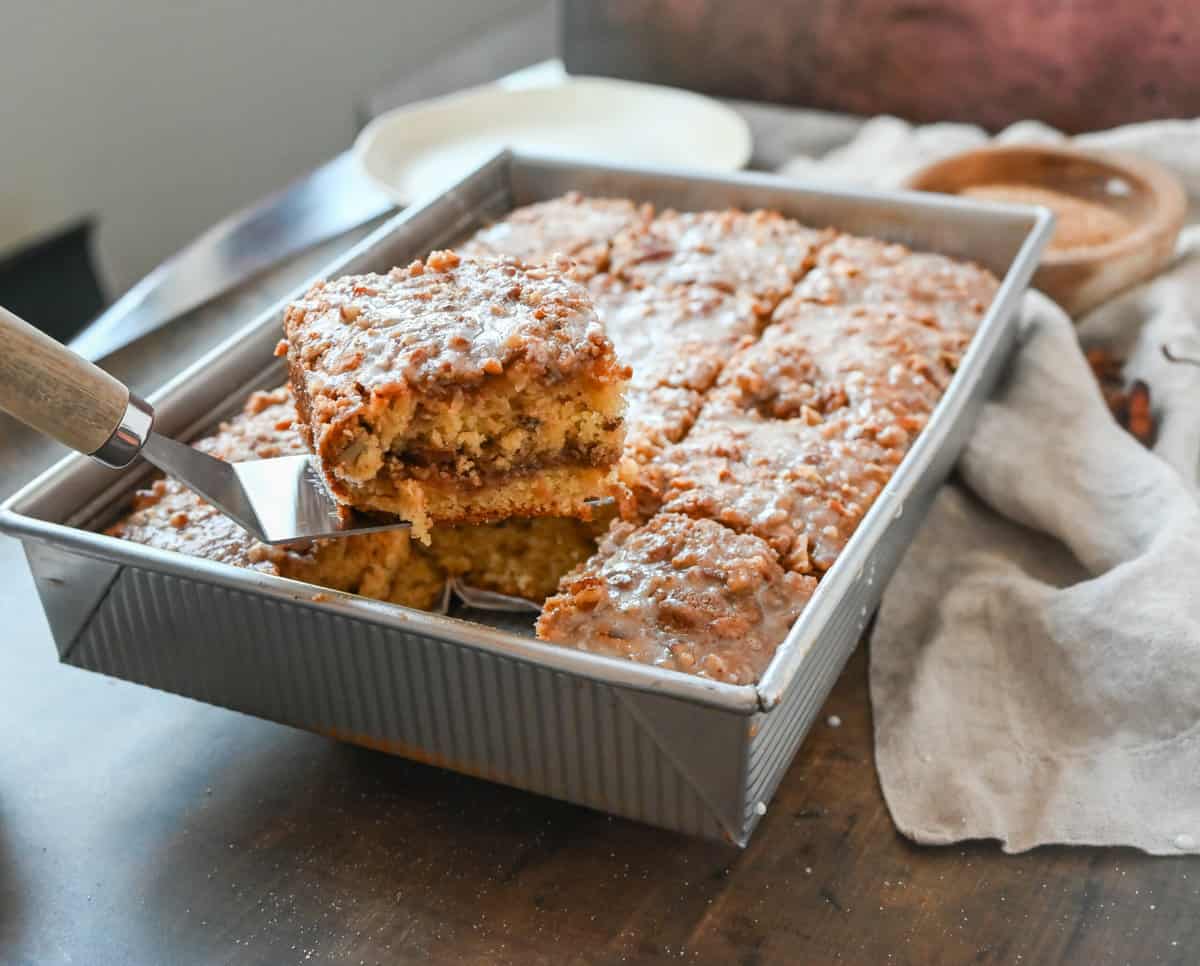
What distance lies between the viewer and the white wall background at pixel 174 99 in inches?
140

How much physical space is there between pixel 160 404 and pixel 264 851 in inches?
Result: 24.3

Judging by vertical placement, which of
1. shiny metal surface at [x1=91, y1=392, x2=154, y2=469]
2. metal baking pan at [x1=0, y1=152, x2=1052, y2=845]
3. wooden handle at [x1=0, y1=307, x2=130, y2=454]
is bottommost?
metal baking pan at [x1=0, y1=152, x2=1052, y2=845]

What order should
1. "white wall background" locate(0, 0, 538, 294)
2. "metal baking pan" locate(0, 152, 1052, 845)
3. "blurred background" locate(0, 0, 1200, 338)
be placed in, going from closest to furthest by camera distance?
1. "metal baking pan" locate(0, 152, 1052, 845)
2. "blurred background" locate(0, 0, 1200, 338)
3. "white wall background" locate(0, 0, 538, 294)

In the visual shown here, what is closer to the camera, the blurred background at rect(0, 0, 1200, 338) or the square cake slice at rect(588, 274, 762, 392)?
the square cake slice at rect(588, 274, 762, 392)

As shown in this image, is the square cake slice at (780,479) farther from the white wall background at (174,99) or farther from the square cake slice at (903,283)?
the white wall background at (174,99)

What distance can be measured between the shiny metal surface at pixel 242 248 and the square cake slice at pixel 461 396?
35.6 inches

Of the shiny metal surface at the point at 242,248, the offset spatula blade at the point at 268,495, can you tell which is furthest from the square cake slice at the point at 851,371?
the shiny metal surface at the point at 242,248

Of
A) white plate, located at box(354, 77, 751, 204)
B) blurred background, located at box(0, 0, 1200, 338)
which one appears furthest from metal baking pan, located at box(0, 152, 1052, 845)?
blurred background, located at box(0, 0, 1200, 338)

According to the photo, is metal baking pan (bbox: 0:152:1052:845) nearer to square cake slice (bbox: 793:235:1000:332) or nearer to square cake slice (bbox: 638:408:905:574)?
square cake slice (bbox: 638:408:905:574)

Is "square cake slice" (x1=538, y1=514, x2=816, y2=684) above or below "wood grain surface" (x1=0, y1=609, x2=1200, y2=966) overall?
above

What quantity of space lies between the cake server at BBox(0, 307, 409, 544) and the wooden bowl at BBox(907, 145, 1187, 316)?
1.33 meters

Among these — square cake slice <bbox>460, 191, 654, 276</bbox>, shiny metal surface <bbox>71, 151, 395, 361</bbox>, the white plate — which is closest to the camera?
square cake slice <bbox>460, 191, 654, 276</bbox>

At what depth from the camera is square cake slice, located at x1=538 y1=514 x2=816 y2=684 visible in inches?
53.2

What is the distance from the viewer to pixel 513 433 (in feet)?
4.82
